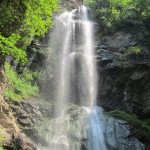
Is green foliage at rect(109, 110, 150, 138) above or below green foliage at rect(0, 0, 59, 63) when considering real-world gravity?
below

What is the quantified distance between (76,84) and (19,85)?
17.2 feet

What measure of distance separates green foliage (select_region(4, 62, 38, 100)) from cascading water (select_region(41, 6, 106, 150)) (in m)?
2.19

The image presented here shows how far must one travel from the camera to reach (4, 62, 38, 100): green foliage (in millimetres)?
18041

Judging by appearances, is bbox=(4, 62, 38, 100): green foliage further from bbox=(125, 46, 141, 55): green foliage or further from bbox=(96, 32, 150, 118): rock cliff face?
bbox=(125, 46, 141, 55): green foliage

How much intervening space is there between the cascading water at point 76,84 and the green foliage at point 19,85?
2.19 meters

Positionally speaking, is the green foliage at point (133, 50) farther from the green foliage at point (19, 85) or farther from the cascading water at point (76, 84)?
the green foliage at point (19, 85)

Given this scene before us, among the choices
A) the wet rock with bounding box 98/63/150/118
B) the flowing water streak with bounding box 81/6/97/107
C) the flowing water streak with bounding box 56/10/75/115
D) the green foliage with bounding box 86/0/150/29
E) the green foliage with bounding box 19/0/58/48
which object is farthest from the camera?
the green foliage with bounding box 86/0/150/29

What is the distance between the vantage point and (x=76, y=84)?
2331 cm

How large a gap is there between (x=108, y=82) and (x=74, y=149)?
760cm

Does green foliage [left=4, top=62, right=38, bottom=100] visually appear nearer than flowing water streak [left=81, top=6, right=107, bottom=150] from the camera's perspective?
No

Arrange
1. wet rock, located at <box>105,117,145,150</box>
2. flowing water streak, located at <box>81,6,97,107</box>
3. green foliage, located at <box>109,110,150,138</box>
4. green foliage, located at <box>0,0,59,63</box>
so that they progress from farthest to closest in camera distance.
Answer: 1. flowing water streak, located at <box>81,6,97,107</box>
2. green foliage, located at <box>109,110,150,138</box>
3. wet rock, located at <box>105,117,145,150</box>
4. green foliage, located at <box>0,0,59,63</box>

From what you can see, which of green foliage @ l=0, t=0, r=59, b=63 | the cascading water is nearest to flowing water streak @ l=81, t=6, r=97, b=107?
the cascading water

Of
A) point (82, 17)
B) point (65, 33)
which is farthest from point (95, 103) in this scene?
point (82, 17)

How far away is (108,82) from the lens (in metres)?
22.6
